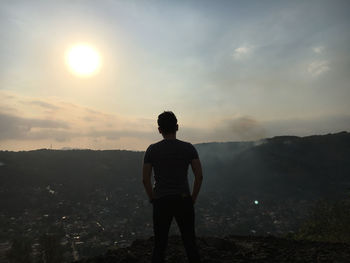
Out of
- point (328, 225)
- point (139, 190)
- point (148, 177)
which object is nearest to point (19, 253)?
point (328, 225)

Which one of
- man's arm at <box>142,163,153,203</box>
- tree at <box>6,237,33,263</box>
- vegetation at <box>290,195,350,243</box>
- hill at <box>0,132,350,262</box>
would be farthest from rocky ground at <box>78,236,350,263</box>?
hill at <box>0,132,350,262</box>

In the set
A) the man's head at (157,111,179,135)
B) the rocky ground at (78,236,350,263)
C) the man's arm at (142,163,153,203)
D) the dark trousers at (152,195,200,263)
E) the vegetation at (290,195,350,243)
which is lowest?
the vegetation at (290,195,350,243)

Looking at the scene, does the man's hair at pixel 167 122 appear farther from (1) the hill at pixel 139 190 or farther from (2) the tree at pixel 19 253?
(1) the hill at pixel 139 190

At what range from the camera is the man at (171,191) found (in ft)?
10.4

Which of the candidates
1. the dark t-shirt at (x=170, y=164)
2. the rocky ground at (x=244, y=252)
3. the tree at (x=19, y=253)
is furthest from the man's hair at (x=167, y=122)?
the tree at (x=19, y=253)

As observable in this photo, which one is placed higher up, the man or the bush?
the man

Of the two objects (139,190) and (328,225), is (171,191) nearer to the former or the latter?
(328,225)

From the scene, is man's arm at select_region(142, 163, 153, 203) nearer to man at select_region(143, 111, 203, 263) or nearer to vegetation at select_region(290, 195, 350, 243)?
man at select_region(143, 111, 203, 263)

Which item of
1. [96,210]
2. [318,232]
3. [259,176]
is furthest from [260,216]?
[318,232]

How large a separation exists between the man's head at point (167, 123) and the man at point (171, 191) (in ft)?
0.22

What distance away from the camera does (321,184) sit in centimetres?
4638

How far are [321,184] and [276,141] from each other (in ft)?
42.8

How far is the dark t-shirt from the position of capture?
3201mm

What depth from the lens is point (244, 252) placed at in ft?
20.0
